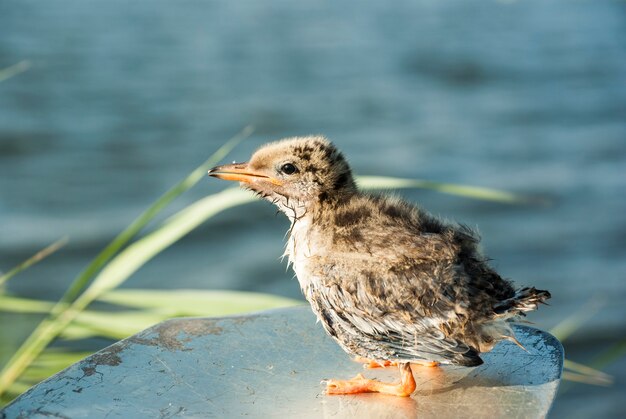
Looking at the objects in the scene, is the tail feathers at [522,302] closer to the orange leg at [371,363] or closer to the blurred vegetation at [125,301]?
the orange leg at [371,363]

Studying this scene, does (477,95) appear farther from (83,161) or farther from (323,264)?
(323,264)

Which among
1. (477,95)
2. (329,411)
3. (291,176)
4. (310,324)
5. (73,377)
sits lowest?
(329,411)

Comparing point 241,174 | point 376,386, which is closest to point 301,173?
point 241,174

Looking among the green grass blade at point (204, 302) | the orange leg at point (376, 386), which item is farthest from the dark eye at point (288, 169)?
the green grass blade at point (204, 302)

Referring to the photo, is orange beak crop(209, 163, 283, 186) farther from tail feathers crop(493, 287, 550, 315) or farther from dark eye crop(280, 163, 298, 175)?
tail feathers crop(493, 287, 550, 315)

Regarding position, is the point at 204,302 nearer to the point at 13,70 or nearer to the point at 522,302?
the point at 522,302

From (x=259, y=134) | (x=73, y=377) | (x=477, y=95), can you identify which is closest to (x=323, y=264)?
(x=73, y=377)
